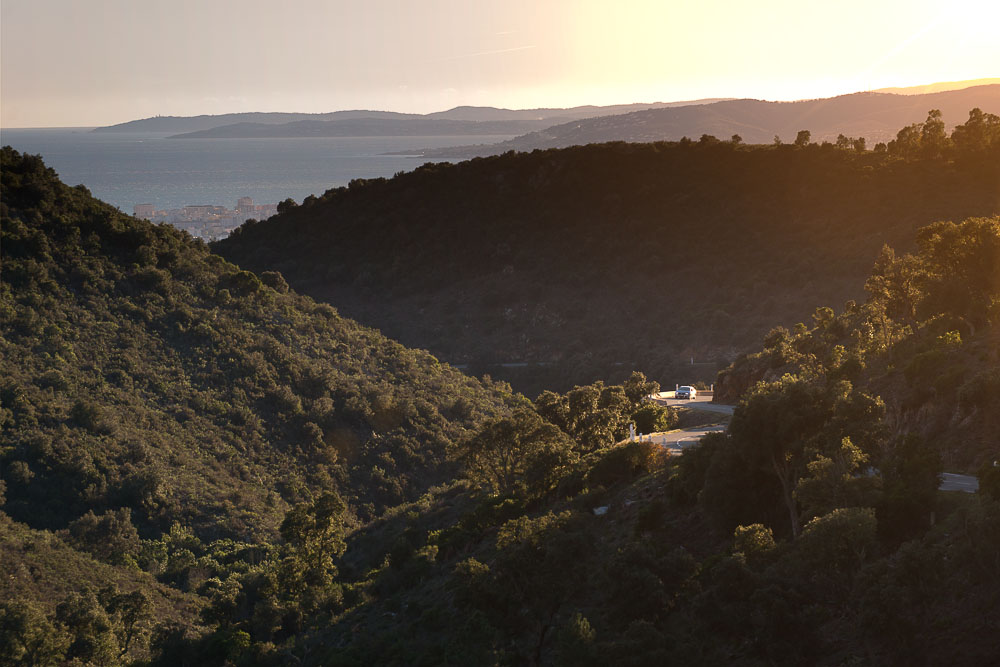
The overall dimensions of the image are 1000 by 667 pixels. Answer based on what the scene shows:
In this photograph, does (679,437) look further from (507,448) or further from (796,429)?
(796,429)

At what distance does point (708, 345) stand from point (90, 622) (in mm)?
48145

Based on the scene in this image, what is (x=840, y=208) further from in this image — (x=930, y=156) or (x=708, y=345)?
(x=708, y=345)

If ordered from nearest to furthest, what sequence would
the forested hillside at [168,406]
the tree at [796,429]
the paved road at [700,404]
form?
the tree at [796,429] → the forested hillside at [168,406] → the paved road at [700,404]

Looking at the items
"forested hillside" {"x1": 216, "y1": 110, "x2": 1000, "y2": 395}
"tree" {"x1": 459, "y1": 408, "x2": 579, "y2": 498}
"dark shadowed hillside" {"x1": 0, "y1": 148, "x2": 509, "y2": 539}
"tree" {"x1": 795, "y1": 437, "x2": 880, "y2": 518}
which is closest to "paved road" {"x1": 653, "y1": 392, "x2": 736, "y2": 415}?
"tree" {"x1": 459, "y1": 408, "x2": 579, "y2": 498}

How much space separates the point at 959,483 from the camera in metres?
20.5

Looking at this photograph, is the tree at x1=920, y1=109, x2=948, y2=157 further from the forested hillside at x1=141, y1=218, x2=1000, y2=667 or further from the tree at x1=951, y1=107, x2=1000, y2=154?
the forested hillside at x1=141, y1=218, x2=1000, y2=667

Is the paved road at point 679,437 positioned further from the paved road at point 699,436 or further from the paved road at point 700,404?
the paved road at point 700,404

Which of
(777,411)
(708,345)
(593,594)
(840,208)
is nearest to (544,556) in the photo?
(593,594)

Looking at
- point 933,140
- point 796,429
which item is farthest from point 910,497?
point 933,140

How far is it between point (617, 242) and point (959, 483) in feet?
212

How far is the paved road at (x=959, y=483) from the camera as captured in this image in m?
19.8

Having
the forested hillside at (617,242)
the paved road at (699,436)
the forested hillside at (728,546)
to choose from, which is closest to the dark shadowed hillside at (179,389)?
the forested hillside at (728,546)

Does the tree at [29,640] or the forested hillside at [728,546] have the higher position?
the forested hillside at [728,546]

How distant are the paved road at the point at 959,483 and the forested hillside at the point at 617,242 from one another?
39.5m
